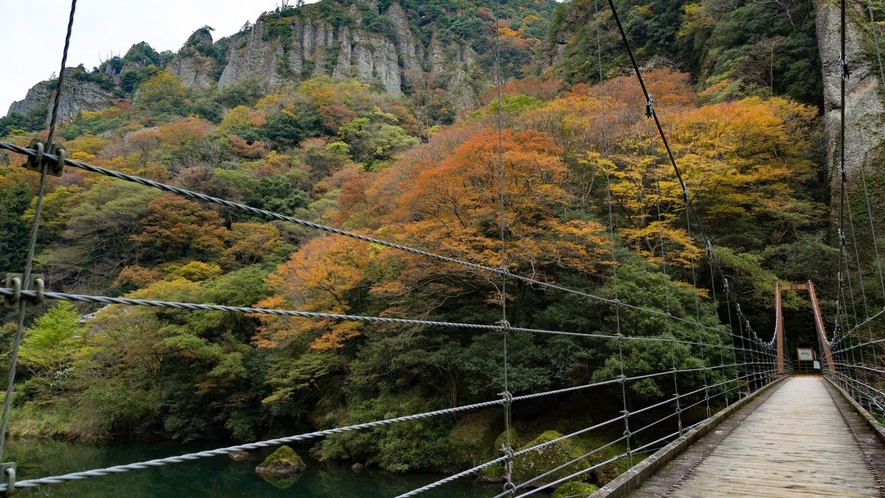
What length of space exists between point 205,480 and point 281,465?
143 centimetres

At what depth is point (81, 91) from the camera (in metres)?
38.0

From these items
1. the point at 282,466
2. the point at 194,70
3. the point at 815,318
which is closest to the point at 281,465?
the point at 282,466

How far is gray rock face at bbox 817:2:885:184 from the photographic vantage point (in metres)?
10.4

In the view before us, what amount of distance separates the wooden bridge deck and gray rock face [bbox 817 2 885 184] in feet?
31.7

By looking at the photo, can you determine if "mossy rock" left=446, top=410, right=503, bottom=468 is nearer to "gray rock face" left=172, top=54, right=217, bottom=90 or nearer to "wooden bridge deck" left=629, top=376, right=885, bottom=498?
"wooden bridge deck" left=629, top=376, right=885, bottom=498

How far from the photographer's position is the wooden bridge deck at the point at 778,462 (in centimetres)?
174

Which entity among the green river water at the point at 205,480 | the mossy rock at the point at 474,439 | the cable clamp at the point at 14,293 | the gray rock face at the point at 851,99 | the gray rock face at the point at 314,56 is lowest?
the green river water at the point at 205,480

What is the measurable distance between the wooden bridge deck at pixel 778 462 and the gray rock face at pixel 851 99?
9655 mm

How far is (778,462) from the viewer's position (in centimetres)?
219

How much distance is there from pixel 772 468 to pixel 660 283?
19.2 feet

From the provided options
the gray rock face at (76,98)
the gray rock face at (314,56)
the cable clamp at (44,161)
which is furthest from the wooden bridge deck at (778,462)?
the gray rock face at (76,98)

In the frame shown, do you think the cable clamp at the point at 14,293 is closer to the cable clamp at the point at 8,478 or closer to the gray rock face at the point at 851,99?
the cable clamp at the point at 8,478

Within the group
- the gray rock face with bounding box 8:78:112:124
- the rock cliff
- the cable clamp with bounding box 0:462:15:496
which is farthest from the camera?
the rock cliff

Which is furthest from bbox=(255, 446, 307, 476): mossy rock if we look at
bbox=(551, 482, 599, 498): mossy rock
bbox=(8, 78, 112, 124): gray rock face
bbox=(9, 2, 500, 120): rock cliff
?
bbox=(8, 78, 112, 124): gray rock face
